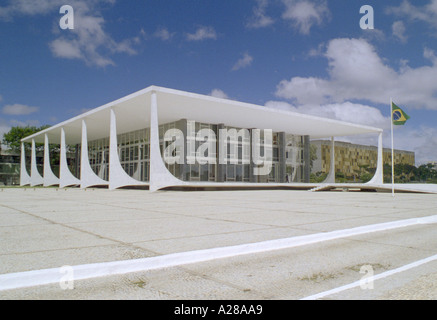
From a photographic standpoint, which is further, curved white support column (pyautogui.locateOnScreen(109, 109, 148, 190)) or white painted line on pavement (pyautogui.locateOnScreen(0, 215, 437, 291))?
curved white support column (pyautogui.locateOnScreen(109, 109, 148, 190))

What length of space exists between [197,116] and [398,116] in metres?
20.5

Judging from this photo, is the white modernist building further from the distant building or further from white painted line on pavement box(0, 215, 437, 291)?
the distant building

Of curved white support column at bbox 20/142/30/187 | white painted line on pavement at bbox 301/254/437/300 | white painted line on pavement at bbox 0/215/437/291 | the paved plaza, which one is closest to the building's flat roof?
curved white support column at bbox 20/142/30/187

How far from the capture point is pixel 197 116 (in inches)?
1452

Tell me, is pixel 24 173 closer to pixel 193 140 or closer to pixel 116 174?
pixel 116 174

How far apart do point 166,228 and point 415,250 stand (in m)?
4.91

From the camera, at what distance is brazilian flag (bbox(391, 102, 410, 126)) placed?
70.6 feet

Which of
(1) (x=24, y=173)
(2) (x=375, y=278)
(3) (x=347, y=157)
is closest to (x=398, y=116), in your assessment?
(2) (x=375, y=278)

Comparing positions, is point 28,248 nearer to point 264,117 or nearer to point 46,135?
point 264,117

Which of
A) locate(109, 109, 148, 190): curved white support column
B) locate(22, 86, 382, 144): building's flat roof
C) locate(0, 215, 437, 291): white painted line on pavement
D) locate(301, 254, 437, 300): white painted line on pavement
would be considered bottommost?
locate(301, 254, 437, 300): white painted line on pavement

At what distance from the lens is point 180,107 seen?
106 feet

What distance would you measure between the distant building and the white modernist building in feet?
119

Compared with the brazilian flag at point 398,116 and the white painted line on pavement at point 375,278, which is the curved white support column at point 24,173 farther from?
the white painted line on pavement at point 375,278

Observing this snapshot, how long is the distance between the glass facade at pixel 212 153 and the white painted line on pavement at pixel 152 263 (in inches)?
1243
